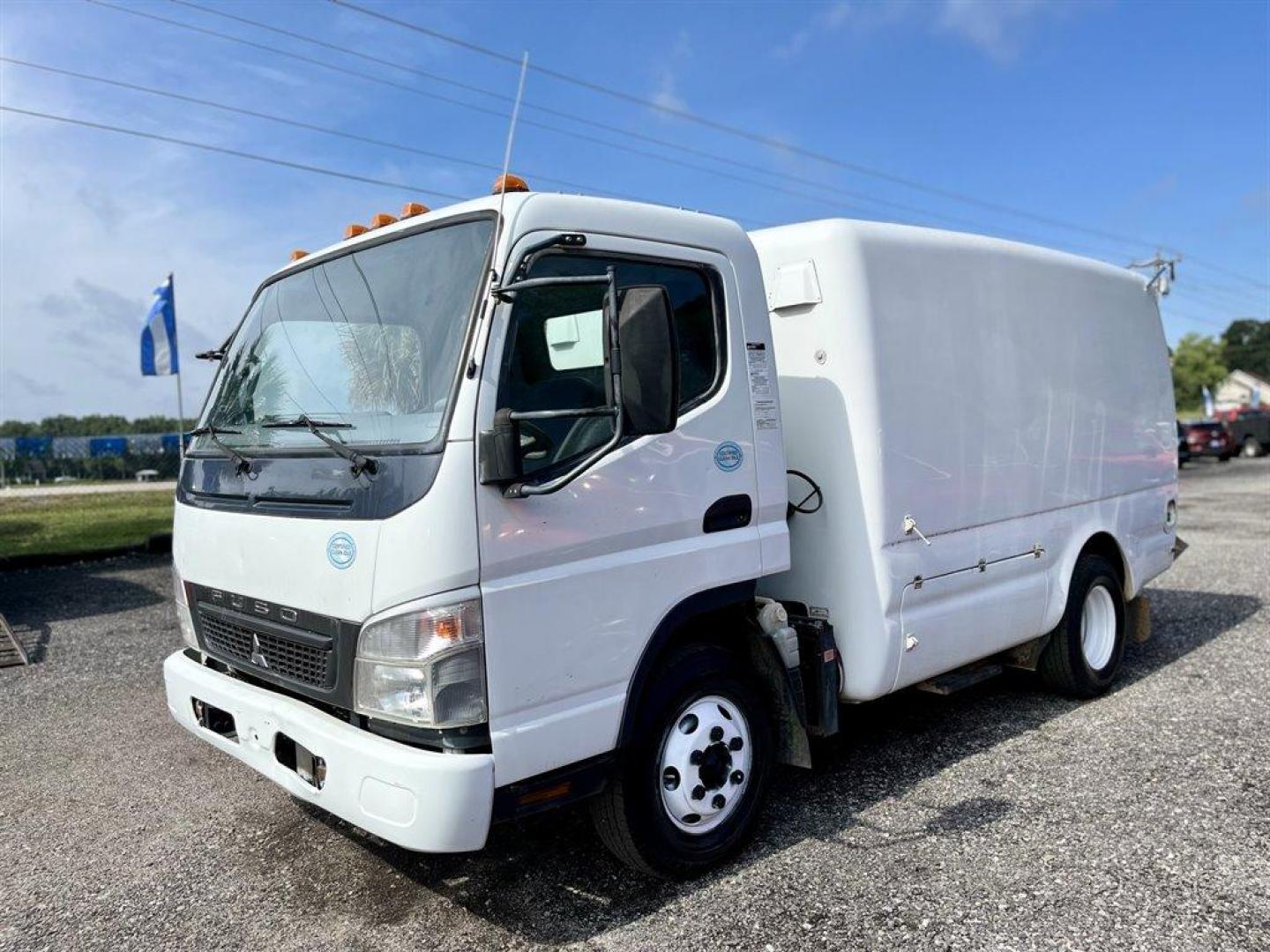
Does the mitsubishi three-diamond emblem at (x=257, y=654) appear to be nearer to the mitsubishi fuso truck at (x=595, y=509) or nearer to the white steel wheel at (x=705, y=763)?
the mitsubishi fuso truck at (x=595, y=509)

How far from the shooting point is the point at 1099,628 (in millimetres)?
6035

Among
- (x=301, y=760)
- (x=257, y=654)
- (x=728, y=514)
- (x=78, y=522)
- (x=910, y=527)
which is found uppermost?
(x=728, y=514)

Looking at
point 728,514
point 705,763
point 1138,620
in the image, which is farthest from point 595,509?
point 1138,620

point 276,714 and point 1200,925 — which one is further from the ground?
point 276,714

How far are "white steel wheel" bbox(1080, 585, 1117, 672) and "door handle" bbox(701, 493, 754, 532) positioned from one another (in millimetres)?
3283

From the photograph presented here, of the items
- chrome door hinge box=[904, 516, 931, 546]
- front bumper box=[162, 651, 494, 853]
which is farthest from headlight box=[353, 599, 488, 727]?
chrome door hinge box=[904, 516, 931, 546]

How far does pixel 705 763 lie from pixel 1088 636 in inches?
137

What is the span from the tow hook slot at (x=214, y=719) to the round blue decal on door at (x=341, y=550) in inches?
37.7

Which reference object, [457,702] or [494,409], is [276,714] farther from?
[494,409]

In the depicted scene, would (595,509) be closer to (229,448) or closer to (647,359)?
(647,359)

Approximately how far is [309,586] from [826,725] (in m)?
2.24

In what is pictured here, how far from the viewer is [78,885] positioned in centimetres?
381

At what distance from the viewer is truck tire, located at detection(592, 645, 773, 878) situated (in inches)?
135

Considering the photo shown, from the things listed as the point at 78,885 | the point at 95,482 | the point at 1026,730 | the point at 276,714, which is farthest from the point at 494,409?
the point at 95,482
